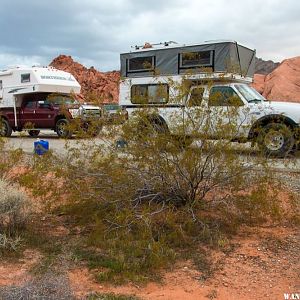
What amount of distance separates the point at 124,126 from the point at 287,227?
7.74ft

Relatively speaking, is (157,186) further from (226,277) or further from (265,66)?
(265,66)

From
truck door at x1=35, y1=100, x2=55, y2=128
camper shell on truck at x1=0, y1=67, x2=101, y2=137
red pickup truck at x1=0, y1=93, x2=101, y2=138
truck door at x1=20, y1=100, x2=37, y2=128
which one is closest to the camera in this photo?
red pickup truck at x1=0, y1=93, x2=101, y2=138

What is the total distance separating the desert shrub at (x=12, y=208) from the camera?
18.0 ft

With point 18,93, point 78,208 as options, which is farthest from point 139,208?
point 18,93

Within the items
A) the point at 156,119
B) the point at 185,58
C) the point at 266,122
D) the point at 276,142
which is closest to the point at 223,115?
the point at 156,119

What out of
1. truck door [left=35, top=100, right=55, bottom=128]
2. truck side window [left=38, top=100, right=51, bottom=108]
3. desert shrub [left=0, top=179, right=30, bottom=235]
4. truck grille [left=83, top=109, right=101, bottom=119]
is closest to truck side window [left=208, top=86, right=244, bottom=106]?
truck grille [left=83, top=109, right=101, bottom=119]

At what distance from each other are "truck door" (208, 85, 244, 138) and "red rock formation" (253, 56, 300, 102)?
30398mm

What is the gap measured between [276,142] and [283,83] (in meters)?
33.7

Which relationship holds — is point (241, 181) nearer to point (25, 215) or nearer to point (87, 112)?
point (87, 112)

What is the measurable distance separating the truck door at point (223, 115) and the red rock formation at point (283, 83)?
99.7 ft

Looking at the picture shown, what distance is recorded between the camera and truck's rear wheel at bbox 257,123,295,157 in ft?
19.7

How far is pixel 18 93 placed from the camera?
20.3 meters

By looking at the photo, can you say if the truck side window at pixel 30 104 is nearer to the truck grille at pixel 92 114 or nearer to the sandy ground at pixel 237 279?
the truck grille at pixel 92 114

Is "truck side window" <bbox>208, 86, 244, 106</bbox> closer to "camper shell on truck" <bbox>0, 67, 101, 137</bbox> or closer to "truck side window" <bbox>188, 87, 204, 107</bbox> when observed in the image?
"truck side window" <bbox>188, 87, 204, 107</bbox>
